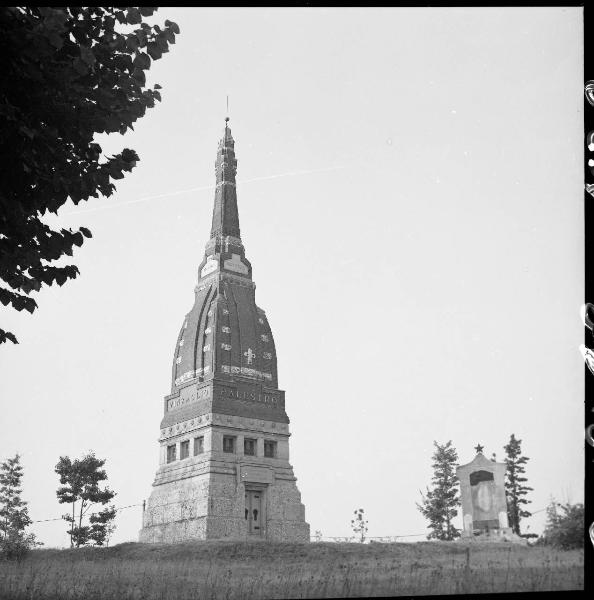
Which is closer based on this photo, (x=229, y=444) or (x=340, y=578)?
(x=340, y=578)

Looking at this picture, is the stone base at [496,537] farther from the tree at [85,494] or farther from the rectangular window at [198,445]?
the rectangular window at [198,445]

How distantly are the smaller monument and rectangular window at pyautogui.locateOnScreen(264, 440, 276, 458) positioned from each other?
33.1 meters

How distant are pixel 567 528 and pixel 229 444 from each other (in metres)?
42.9

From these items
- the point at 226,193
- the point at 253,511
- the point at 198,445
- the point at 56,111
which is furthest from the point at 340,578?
the point at 226,193

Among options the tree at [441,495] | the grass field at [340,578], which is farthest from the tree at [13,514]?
the tree at [441,495]

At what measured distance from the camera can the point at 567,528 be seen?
1622 centimetres

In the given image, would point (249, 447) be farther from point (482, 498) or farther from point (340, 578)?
point (340, 578)

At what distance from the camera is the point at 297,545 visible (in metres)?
36.2

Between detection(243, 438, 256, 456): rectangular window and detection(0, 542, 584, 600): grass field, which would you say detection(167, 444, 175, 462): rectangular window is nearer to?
detection(243, 438, 256, 456): rectangular window

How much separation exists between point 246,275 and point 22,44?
55.5 m

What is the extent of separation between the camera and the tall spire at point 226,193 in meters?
67.3

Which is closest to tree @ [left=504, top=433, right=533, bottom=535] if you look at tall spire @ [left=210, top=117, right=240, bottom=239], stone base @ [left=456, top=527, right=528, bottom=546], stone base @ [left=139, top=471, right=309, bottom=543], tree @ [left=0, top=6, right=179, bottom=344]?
stone base @ [left=456, top=527, right=528, bottom=546]

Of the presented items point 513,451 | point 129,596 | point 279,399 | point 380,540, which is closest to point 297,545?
point 380,540

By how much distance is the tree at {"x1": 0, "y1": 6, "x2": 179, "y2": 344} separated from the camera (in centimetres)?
998
